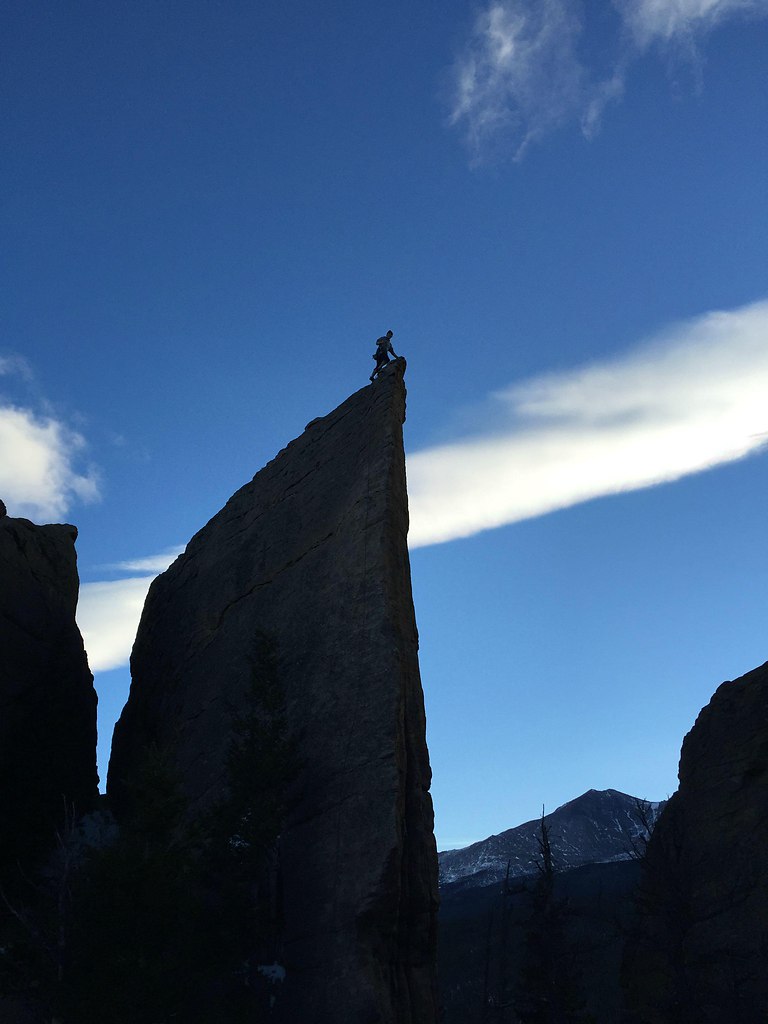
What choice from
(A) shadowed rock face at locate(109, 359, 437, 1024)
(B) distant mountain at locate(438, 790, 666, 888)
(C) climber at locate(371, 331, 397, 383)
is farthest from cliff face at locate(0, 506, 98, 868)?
(B) distant mountain at locate(438, 790, 666, 888)

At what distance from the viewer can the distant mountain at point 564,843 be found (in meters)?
133

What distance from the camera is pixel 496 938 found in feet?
269

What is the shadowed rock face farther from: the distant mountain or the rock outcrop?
the distant mountain

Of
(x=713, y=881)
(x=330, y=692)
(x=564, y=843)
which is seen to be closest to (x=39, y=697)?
(x=330, y=692)

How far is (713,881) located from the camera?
31.2 metres

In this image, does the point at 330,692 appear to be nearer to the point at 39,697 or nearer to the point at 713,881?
the point at 39,697

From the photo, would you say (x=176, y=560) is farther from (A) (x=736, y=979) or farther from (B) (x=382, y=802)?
(A) (x=736, y=979)

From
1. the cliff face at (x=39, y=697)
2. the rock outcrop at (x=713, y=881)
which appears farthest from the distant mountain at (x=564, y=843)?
the cliff face at (x=39, y=697)

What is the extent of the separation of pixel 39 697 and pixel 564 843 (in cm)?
12276

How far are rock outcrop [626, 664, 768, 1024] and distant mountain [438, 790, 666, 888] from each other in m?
96.5

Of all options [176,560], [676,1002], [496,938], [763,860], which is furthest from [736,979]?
[496,938]

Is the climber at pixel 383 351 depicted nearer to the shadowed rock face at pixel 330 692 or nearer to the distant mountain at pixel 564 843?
the shadowed rock face at pixel 330 692

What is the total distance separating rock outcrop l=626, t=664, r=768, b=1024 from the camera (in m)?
27.9

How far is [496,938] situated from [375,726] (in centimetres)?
6871
